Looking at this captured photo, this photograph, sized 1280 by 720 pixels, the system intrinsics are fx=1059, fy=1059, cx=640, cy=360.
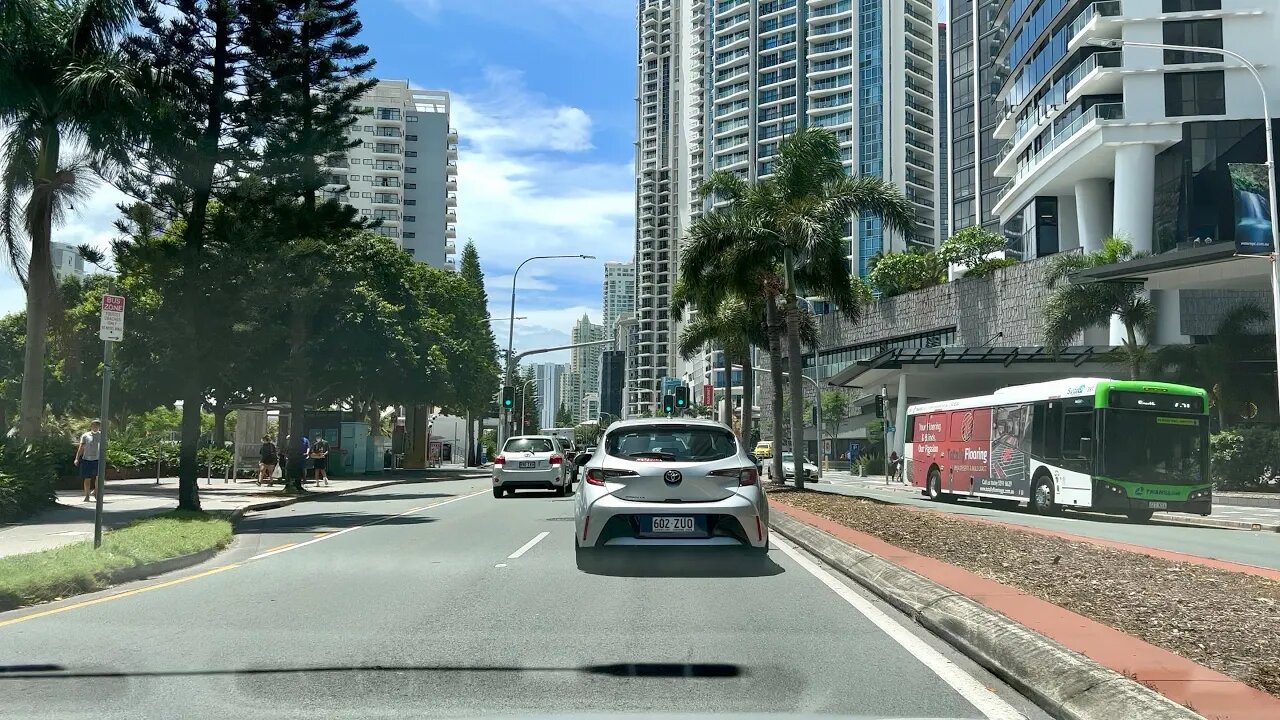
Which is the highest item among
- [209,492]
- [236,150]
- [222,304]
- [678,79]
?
[678,79]

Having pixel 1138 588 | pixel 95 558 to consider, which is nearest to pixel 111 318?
pixel 95 558

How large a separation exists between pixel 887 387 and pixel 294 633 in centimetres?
6251

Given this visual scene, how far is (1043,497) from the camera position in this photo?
25.5 metres

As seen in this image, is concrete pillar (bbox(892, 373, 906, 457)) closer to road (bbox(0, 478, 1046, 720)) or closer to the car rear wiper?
the car rear wiper

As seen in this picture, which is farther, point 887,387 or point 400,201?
point 400,201

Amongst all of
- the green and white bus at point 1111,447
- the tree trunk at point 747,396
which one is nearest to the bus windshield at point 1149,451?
the green and white bus at point 1111,447

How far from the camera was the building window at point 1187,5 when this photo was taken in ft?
179

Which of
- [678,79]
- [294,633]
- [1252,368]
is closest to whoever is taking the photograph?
[294,633]

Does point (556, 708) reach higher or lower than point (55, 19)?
lower

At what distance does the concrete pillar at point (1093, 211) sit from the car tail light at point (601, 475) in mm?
55209

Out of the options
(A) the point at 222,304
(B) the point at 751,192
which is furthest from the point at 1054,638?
(B) the point at 751,192

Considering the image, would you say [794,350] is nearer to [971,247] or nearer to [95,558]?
[95,558]

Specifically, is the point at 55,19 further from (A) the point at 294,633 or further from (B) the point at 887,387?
(B) the point at 887,387

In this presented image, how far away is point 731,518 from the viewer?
36.8 feet
